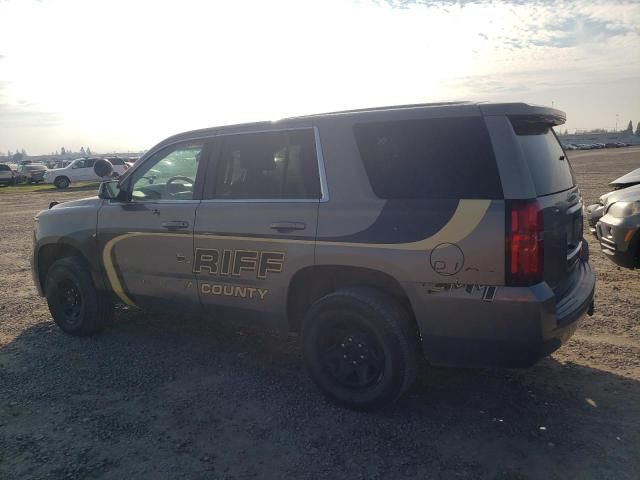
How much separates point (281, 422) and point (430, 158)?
2013 mm

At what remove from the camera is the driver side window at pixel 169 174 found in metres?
4.55

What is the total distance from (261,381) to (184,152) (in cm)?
207

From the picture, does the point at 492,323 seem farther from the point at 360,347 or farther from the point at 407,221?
the point at 360,347

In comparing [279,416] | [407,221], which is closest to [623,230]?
[407,221]

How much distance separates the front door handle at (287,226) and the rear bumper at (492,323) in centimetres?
93

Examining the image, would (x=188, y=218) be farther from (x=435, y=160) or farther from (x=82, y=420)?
(x=435, y=160)

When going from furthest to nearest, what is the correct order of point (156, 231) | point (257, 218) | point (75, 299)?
1. point (75, 299)
2. point (156, 231)
3. point (257, 218)

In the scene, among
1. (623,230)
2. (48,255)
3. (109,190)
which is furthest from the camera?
(623,230)

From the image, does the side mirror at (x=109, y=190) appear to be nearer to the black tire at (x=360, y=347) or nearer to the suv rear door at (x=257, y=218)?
the suv rear door at (x=257, y=218)

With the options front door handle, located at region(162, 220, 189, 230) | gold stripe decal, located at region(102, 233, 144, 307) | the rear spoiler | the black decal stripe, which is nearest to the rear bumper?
the black decal stripe

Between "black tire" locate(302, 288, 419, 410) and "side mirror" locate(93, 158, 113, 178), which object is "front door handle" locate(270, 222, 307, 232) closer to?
"black tire" locate(302, 288, 419, 410)

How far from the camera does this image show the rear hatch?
10.6ft

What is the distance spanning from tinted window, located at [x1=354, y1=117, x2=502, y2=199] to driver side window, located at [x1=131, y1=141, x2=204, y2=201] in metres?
1.61

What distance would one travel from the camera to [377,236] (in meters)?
3.45
